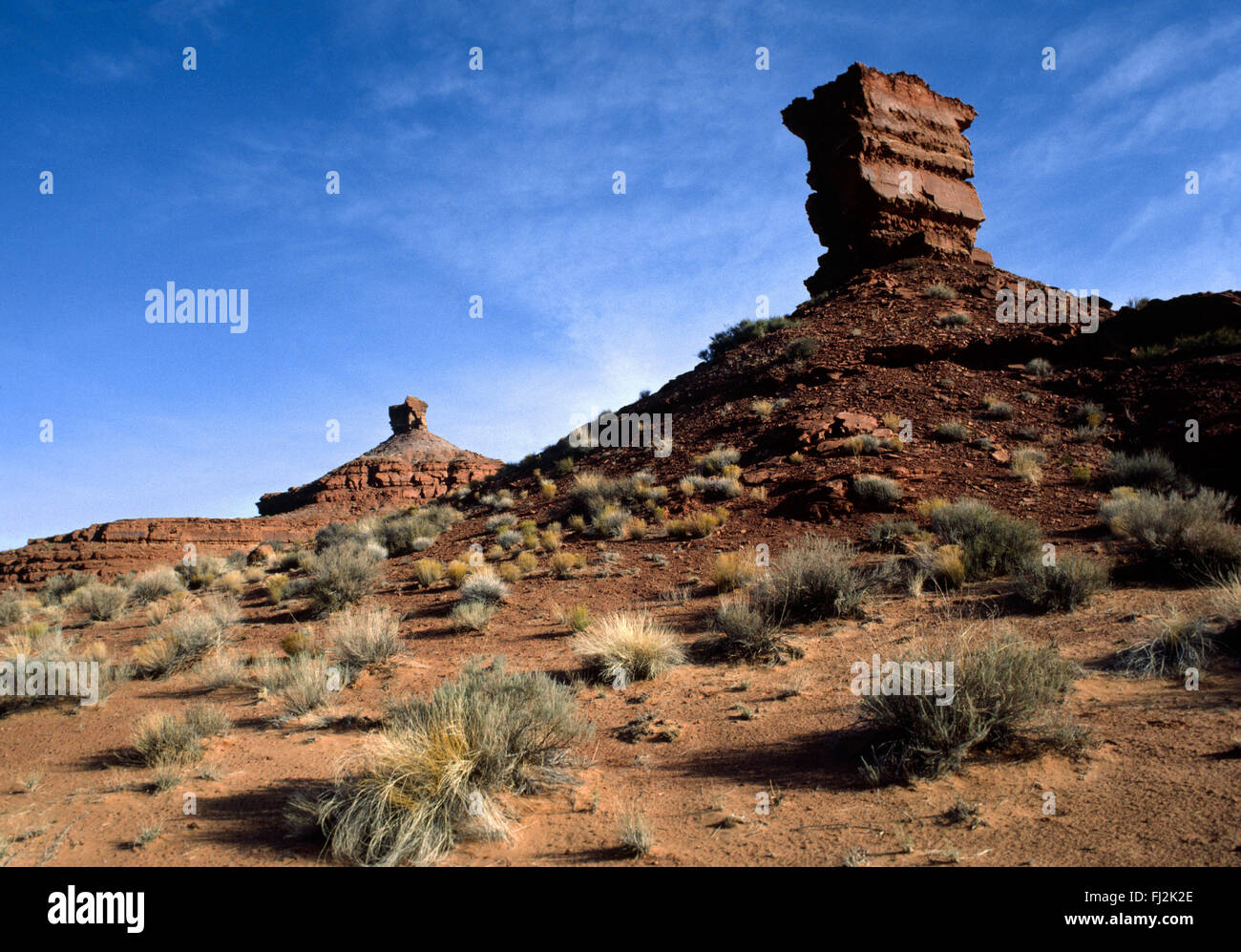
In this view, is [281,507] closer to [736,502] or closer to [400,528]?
[400,528]

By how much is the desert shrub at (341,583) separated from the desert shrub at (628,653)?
609 centimetres

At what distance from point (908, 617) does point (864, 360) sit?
42.3ft

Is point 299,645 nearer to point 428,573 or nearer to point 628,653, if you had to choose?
point 428,573

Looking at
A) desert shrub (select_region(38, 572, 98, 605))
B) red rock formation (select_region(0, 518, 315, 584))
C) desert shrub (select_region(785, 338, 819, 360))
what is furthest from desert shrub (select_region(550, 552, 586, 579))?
red rock formation (select_region(0, 518, 315, 584))

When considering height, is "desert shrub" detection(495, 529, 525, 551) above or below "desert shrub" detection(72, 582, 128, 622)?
above

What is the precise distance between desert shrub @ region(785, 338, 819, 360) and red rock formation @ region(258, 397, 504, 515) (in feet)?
105

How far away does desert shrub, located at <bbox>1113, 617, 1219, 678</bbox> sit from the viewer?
5223 mm

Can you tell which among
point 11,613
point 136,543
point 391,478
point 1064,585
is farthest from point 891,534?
point 391,478

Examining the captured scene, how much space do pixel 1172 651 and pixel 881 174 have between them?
23.6 m

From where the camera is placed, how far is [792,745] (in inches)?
197

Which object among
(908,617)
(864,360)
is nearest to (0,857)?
(908,617)

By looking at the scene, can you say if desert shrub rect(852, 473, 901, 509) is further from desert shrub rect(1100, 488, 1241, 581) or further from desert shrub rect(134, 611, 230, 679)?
desert shrub rect(134, 611, 230, 679)

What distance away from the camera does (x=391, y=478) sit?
51.0 m
